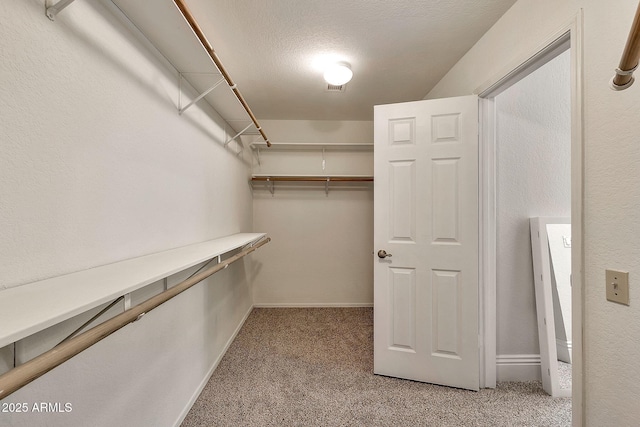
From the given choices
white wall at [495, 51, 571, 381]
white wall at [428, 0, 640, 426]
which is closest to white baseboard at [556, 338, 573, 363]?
white wall at [495, 51, 571, 381]

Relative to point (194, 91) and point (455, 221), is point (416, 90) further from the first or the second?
point (194, 91)

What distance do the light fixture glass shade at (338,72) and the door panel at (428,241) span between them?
0.40 metres

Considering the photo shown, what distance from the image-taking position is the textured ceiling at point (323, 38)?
1.33 m

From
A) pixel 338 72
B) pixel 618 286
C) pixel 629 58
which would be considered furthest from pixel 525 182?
pixel 338 72

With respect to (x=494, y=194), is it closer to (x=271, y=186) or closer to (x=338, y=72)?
(x=338, y=72)

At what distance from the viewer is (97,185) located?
2.92 ft

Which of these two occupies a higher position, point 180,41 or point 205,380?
point 180,41

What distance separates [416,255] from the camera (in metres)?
1.82

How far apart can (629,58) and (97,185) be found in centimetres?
158

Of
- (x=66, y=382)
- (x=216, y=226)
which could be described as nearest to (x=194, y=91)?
(x=216, y=226)

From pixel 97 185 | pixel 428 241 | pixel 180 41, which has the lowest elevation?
pixel 428 241

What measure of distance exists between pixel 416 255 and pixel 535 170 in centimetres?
108

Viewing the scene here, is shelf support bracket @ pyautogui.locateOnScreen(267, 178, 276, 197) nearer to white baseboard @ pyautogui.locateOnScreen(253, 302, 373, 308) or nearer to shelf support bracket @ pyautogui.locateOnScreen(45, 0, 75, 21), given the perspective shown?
white baseboard @ pyautogui.locateOnScreen(253, 302, 373, 308)

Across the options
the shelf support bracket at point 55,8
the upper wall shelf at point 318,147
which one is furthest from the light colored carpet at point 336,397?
the upper wall shelf at point 318,147
